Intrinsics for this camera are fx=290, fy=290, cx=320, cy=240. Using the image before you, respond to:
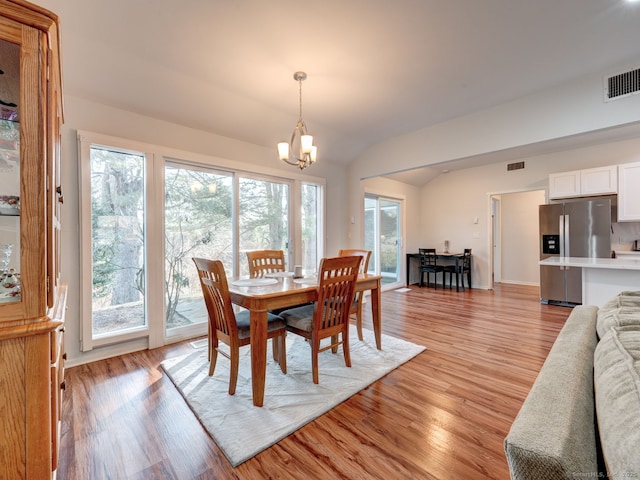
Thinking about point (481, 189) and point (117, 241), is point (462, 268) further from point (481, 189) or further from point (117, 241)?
point (117, 241)

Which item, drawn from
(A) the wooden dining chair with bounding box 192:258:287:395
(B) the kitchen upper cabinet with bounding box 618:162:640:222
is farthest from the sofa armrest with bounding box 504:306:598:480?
(B) the kitchen upper cabinet with bounding box 618:162:640:222

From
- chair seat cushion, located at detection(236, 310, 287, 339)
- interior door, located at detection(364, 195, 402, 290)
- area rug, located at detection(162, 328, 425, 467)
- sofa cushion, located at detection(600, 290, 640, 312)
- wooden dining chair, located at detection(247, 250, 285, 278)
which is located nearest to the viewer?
sofa cushion, located at detection(600, 290, 640, 312)

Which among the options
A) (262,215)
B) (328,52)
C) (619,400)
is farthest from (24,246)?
(262,215)

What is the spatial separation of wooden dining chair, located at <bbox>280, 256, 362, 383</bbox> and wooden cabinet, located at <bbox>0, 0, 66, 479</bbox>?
4.76ft

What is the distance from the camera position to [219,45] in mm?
2178

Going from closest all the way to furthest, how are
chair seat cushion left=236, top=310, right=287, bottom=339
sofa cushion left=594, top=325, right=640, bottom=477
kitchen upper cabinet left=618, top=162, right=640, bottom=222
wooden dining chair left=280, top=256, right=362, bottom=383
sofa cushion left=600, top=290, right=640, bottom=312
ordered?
sofa cushion left=594, top=325, right=640, bottom=477, sofa cushion left=600, top=290, right=640, bottom=312, chair seat cushion left=236, top=310, right=287, bottom=339, wooden dining chair left=280, top=256, right=362, bottom=383, kitchen upper cabinet left=618, top=162, right=640, bottom=222

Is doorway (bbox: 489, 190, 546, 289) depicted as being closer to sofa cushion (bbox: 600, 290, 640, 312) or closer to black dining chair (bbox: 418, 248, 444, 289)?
black dining chair (bbox: 418, 248, 444, 289)

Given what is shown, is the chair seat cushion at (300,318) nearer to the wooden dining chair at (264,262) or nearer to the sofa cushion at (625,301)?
the wooden dining chair at (264,262)

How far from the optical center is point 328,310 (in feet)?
7.32

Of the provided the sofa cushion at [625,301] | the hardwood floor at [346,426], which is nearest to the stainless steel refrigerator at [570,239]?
the hardwood floor at [346,426]

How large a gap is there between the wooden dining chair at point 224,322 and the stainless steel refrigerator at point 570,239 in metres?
4.60

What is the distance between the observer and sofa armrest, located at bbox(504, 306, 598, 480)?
1.71ft

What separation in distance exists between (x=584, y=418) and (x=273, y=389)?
1.85 meters

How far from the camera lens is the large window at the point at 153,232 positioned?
2619 millimetres
